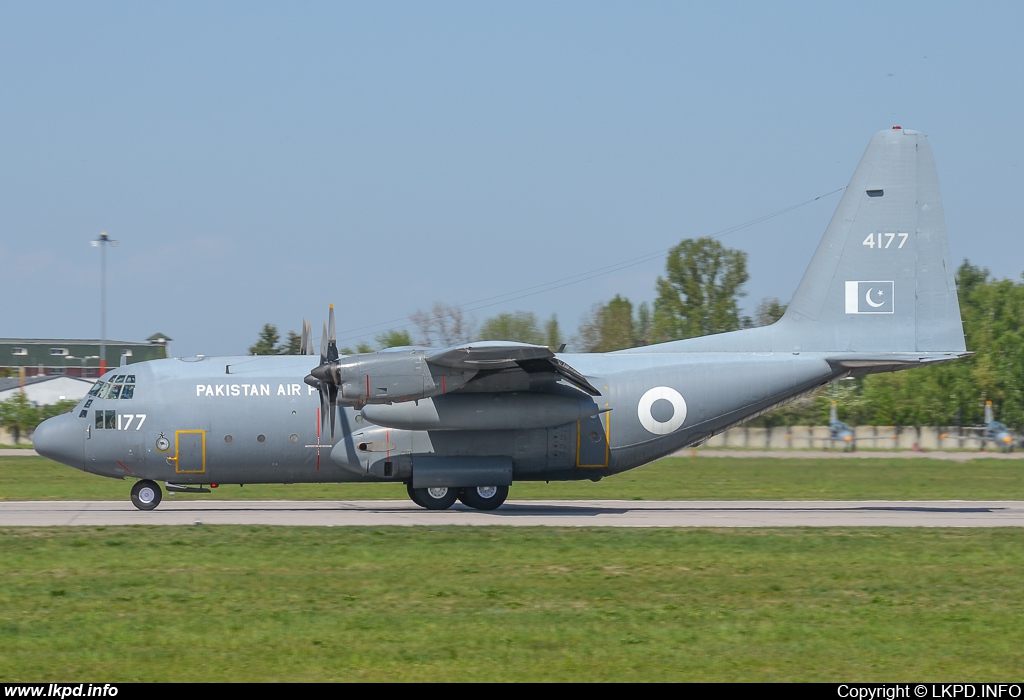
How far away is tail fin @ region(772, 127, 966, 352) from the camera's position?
22562mm

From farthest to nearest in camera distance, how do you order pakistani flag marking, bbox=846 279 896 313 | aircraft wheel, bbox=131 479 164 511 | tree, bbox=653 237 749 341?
tree, bbox=653 237 749 341 < pakistani flag marking, bbox=846 279 896 313 < aircraft wheel, bbox=131 479 164 511

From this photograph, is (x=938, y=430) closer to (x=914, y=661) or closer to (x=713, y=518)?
(x=713, y=518)

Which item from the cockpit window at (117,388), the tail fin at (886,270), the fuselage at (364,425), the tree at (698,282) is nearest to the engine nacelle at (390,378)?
the fuselage at (364,425)

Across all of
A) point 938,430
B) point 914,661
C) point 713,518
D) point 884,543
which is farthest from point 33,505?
point 938,430

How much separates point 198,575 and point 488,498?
28.8ft

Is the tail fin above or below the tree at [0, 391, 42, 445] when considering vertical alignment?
above

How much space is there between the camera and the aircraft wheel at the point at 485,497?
2216cm

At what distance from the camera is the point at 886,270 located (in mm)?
22812

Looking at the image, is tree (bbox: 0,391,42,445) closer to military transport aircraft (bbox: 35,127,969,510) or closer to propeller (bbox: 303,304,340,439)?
military transport aircraft (bbox: 35,127,969,510)

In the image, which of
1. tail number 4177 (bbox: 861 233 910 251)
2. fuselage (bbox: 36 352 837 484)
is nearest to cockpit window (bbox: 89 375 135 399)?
fuselage (bbox: 36 352 837 484)

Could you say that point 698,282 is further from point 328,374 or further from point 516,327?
point 328,374

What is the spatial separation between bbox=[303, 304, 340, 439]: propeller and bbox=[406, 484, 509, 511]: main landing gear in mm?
2521

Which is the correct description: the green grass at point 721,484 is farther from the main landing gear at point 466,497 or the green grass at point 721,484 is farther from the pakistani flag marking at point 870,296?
the pakistani flag marking at point 870,296

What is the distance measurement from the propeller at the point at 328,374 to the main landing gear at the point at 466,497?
2521mm
